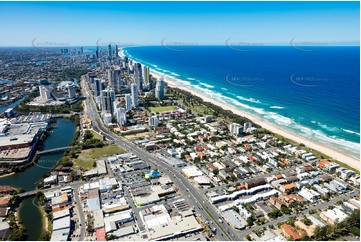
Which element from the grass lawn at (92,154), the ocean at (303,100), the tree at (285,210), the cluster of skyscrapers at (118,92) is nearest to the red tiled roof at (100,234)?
the grass lawn at (92,154)

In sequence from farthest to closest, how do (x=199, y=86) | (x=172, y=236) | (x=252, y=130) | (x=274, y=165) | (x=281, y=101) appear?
1. (x=199, y=86)
2. (x=281, y=101)
3. (x=252, y=130)
4. (x=274, y=165)
5. (x=172, y=236)

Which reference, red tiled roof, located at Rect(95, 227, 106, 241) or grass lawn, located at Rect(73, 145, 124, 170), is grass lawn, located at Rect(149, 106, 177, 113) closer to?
grass lawn, located at Rect(73, 145, 124, 170)

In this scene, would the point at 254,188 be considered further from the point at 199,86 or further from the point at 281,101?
the point at 199,86

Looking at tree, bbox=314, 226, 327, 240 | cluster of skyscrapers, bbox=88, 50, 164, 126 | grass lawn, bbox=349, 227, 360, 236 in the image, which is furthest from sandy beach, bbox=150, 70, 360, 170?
cluster of skyscrapers, bbox=88, 50, 164, 126

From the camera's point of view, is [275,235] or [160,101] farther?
[160,101]

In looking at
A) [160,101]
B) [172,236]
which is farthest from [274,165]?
[160,101]

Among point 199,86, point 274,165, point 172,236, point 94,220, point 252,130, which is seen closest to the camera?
point 172,236

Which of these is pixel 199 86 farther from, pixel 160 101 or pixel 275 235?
pixel 275 235
